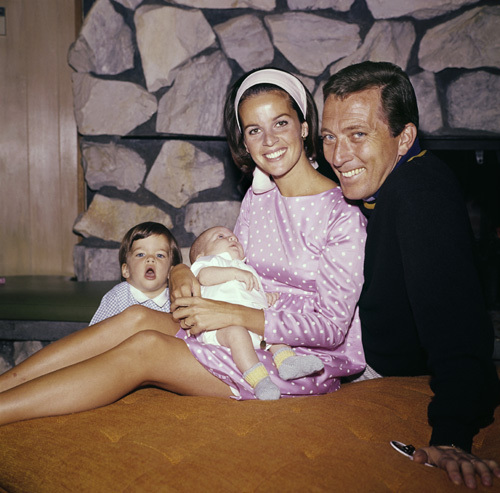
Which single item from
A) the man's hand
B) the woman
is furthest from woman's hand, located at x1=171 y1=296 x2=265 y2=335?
the man's hand

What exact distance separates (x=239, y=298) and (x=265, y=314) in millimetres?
158

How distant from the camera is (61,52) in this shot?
2.89 metres

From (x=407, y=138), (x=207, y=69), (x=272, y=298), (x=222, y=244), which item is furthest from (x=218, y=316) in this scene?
(x=207, y=69)

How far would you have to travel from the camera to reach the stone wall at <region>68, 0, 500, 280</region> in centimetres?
255

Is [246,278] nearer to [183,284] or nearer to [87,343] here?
[183,284]

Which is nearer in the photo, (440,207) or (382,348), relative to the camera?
(440,207)

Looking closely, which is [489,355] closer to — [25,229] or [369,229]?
[369,229]

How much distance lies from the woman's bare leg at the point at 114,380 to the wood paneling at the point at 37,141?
6.01ft

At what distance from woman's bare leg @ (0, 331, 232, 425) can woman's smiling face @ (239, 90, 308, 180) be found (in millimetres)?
631

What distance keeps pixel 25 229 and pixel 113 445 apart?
2.23 m

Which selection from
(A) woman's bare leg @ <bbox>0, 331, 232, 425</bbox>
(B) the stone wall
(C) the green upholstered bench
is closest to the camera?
(A) woman's bare leg @ <bbox>0, 331, 232, 425</bbox>

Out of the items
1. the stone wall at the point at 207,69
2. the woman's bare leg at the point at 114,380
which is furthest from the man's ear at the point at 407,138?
the stone wall at the point at 207,69

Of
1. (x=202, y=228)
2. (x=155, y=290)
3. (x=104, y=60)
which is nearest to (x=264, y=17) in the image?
(x=104, y=60)

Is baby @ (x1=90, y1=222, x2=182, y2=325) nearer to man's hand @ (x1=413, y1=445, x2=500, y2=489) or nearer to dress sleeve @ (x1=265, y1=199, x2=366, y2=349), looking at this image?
dress sleeve @ (x1=265, y1=199, x2=366, y2=349)
